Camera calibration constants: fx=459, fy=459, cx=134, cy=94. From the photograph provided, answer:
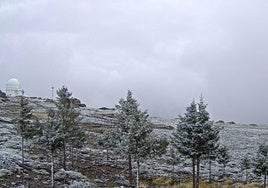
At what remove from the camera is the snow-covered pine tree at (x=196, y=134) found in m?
44.8

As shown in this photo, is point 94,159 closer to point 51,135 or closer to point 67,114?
point 67,114

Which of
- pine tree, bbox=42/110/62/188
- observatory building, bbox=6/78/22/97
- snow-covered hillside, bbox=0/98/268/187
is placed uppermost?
observatory building, bbox=6/78/22/97

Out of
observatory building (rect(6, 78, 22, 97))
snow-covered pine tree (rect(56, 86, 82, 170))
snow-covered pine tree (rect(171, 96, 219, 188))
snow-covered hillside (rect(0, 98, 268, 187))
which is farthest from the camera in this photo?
observatory building (rect(6, 78, 22, 97))

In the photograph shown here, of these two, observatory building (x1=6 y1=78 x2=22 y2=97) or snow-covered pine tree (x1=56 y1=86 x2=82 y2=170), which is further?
observatory building (x1=6 y1=78 x2=22 y2=97)

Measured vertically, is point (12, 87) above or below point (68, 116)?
above

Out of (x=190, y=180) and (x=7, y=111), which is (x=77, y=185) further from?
(x=7, y=111)

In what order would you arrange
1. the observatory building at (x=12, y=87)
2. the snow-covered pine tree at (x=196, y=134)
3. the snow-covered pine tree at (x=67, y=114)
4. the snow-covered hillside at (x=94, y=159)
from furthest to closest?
the observatory building at (x=12, y=87) → the snow-covered pine tree at (x=67, y=114) → the snow-covered hillside at (x=94, y=159) → the snow-covered pine tree at (x=196, y=134)

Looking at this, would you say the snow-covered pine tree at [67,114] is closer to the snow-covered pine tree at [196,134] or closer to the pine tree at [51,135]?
the pine tree at [51,135]

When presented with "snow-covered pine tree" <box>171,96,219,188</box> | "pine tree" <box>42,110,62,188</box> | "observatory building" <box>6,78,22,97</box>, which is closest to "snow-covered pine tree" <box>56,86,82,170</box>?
"pine tree" <box>42,110,62,188</box>

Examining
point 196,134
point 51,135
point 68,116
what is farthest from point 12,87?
point 196,134

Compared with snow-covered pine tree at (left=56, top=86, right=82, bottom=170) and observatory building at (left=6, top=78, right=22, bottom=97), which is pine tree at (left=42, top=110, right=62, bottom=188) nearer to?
snow-covered pine tree at (left=56, top=86, right=82, bottom=170)

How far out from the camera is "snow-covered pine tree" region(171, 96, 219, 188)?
44812 millimetres

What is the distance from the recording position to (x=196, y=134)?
44625 mm

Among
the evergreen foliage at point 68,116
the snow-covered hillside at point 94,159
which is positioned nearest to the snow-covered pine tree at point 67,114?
the evergreen foliage at point 68,116
